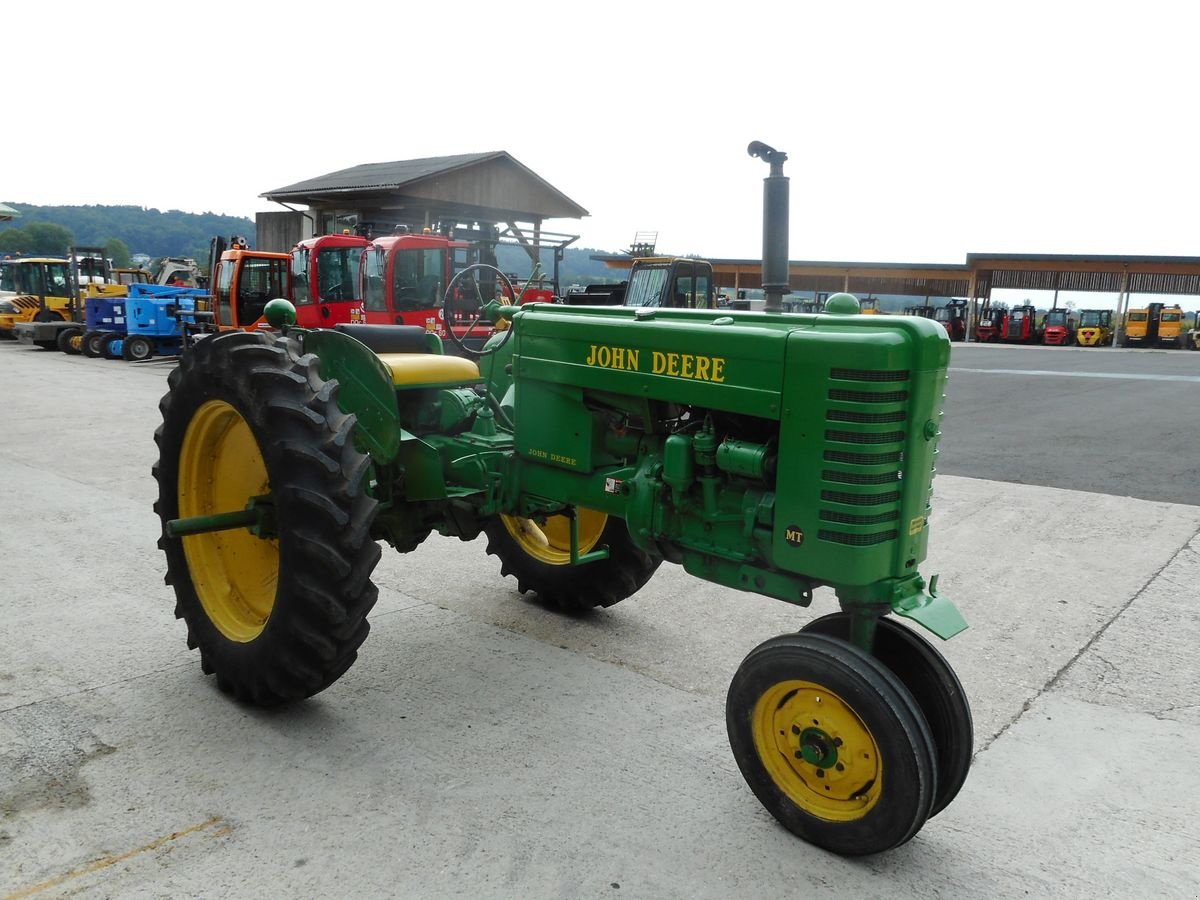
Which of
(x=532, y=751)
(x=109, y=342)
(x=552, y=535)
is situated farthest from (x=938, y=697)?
(x=109, y=342)

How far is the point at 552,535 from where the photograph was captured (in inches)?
170

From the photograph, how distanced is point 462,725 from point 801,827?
1.19 m

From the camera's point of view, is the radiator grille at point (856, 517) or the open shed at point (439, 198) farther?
the open shed at point (439, 198)

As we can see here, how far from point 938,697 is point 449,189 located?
22351 millimetres

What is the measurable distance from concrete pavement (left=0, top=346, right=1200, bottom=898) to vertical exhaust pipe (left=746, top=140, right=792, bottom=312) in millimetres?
1542

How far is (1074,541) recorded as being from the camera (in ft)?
18.1

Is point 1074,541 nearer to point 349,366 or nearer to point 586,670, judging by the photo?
point 586,670

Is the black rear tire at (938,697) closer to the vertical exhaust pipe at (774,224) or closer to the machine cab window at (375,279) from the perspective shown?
the vertical exhaust pipe at (774,224)

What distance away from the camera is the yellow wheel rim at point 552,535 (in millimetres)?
4066

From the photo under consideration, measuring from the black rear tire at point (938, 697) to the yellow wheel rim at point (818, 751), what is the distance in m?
0.20

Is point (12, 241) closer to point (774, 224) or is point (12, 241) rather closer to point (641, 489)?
point (774, 224)

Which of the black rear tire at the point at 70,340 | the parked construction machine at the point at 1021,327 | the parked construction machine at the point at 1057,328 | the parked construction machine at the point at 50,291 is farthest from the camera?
the parked construction machine at the point at 1021,327

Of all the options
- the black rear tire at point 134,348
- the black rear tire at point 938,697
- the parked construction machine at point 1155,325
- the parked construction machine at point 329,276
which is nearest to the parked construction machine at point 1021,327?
the parked construction machine at point 1155,325

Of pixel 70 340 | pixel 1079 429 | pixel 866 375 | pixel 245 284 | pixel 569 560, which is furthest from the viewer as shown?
pixel 70 340
